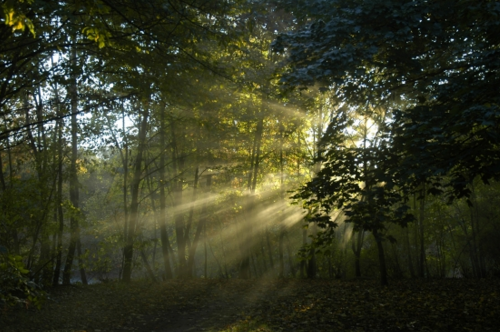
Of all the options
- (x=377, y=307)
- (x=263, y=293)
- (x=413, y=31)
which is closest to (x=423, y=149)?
(x=413, y=31)

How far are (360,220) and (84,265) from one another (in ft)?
33.5

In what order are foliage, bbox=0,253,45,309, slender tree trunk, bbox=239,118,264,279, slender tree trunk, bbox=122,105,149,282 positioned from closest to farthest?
foliage, bbox=0,253,45,309 → slender tree trunk, bbox=122,105,149,282 → slender tree trunk, bbox=239,118,264,279

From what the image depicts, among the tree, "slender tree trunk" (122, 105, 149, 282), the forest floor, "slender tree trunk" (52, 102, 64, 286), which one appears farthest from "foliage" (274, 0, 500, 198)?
"slender tree trunk" (122, 105, 149, 282)

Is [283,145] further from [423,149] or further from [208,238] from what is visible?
[423,149]

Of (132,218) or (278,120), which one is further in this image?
(278,120)

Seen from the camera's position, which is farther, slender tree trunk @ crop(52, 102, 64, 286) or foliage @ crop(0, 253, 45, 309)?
Answer: slender tree trunk @ crop(52, 102, 64, 286)

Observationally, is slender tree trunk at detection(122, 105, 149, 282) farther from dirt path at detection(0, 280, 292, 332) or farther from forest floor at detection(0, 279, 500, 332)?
forest floor at detection(0, 279, 500, 332)

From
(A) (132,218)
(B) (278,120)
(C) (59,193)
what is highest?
(B) (278,120)

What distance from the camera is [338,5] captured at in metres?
7.70

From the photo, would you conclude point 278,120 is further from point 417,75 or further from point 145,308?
point 417,75

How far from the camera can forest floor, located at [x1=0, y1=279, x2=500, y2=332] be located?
27.3ft

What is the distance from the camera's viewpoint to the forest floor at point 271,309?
832 cm

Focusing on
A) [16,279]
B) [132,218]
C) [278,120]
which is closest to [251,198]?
[278,120]

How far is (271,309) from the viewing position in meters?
10.6
